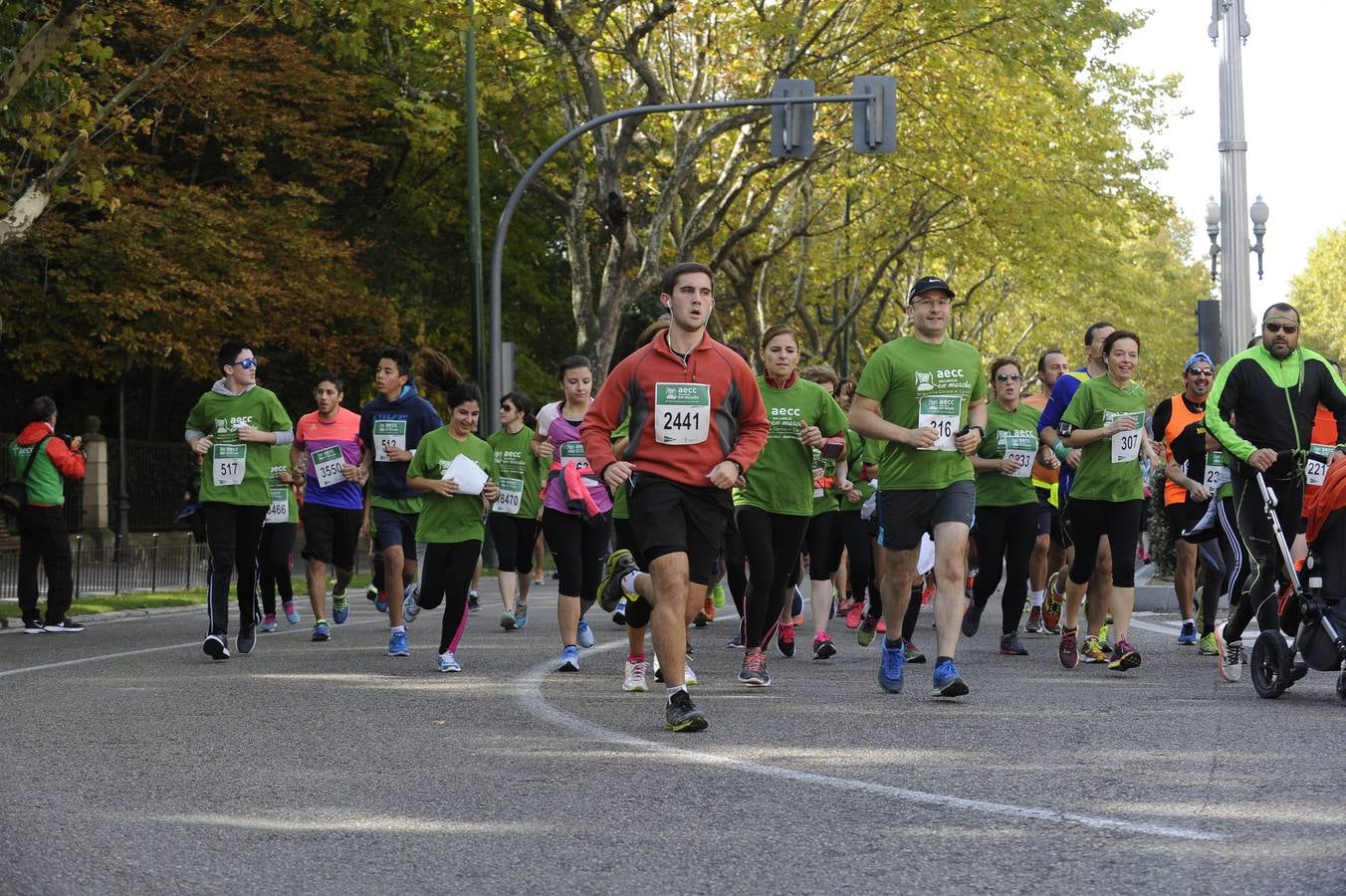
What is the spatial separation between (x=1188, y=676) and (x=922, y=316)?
2.62 metres

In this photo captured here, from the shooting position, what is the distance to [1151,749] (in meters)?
7.61

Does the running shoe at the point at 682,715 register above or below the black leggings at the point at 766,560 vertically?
below

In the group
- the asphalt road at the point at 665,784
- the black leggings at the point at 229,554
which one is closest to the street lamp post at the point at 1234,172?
the asphalt road at the point at 665,784

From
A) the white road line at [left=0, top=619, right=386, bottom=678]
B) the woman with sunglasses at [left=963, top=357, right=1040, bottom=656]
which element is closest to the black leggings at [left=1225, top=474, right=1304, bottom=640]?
the woman with sunglasses at [left=963, top=357, right=1040, bottom=656]

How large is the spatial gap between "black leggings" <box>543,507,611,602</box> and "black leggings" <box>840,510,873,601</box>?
182 centimetres

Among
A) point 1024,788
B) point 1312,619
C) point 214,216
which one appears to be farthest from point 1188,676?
point 214,216

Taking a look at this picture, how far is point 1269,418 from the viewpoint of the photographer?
10.2 metres

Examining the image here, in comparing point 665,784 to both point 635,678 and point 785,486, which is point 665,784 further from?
point 785,486

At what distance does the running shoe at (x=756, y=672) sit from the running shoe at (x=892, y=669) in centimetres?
67

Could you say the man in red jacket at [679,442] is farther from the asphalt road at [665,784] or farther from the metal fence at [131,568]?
the metal fence at [131,568]

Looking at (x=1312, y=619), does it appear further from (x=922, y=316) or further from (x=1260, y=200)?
(x=1260, y=200)

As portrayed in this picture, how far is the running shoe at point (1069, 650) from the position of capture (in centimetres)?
1141

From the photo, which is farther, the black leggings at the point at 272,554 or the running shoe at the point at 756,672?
the black leggings at the point at 272,554

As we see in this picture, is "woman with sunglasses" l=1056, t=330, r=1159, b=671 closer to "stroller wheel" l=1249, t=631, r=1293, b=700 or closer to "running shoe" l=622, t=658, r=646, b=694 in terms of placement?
"stroller wheel" l=1249, t=631, r=1293, b=700
